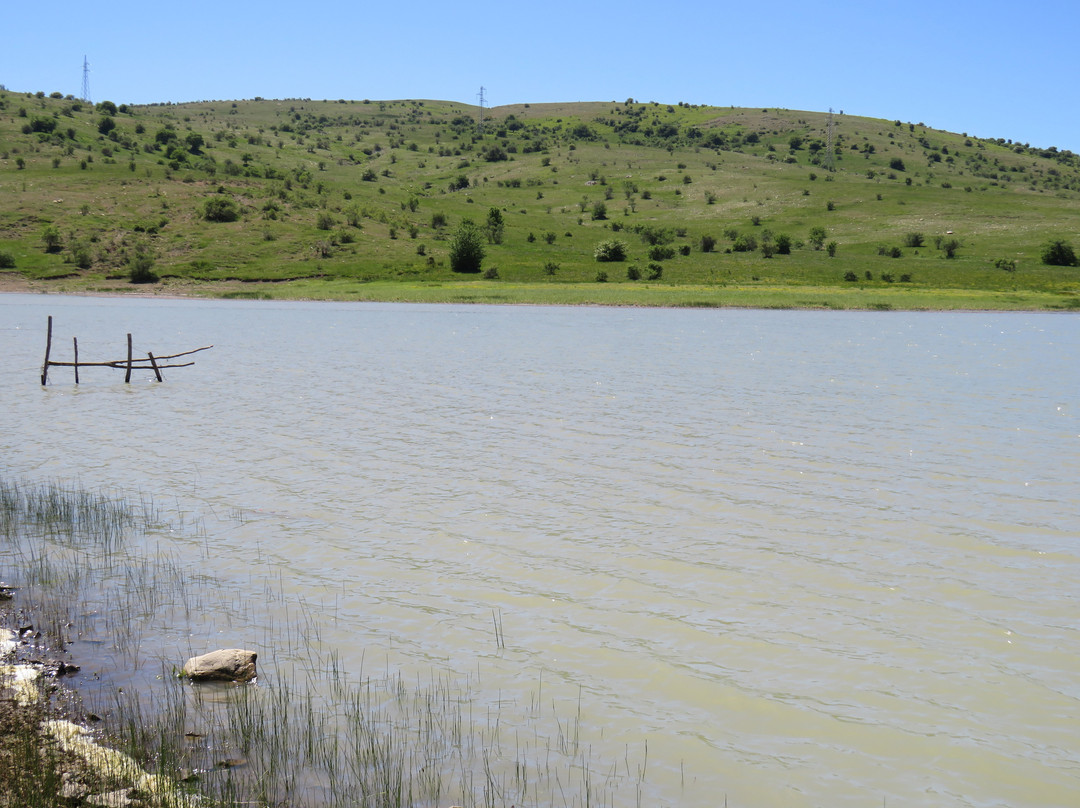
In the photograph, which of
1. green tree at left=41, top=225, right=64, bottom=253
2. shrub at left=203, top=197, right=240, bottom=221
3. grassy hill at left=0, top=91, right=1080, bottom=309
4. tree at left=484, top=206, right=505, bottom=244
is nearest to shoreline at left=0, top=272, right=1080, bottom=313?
grassy hill at left=0, top=91, right=1080, bottom=309

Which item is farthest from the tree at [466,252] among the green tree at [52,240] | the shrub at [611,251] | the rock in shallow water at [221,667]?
the rock in shallow water at [221,667]

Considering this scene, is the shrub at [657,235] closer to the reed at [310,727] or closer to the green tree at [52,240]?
the green tree at [52,240]

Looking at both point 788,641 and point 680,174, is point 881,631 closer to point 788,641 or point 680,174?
point 788,641

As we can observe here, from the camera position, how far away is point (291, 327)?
59.5m

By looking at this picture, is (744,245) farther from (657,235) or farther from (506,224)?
(506,224)

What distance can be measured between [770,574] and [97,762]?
918 centimetres

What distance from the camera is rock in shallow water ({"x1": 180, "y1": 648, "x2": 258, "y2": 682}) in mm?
9406

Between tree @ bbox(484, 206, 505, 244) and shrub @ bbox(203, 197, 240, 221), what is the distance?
29879mm

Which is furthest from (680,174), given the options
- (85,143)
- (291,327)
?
(291,327)

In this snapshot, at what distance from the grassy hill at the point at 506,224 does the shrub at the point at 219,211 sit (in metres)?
0.30

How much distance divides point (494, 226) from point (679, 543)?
103045mm

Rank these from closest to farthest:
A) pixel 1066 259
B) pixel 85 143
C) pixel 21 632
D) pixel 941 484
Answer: pixel 21 632 < pixel 941 484 < pixel 1066 259 < pixel 85 143

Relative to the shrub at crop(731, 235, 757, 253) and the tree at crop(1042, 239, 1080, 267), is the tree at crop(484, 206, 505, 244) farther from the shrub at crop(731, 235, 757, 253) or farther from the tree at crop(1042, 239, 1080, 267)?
the tree at crop(1042, 239, 1080, 267)

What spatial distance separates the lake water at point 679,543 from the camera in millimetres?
8828
